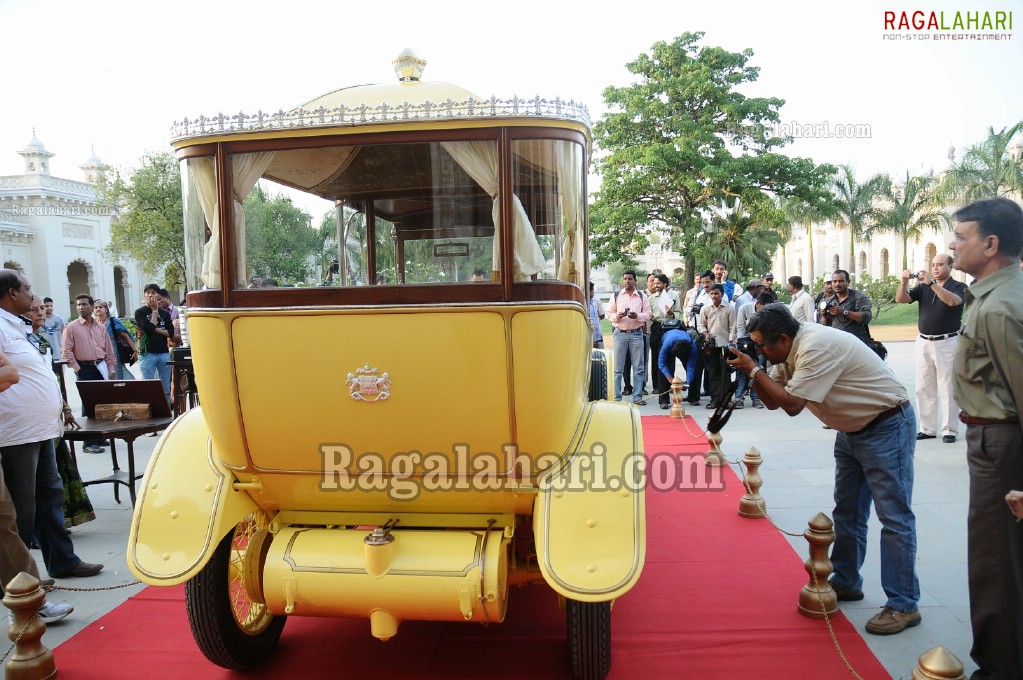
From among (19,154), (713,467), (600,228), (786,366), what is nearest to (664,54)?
(600,228)

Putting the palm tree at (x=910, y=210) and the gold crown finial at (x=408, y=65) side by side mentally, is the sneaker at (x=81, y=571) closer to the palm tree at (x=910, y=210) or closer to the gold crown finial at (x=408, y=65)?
the gold crown finial at (x=408, y=65)

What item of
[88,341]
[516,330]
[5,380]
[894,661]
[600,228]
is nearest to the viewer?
[516,330]

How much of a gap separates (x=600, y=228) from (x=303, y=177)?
2032cm

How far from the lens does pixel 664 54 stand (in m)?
23.1

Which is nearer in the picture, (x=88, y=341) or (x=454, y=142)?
(x=454, y=142)

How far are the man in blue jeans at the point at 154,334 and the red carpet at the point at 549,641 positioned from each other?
17.6 ft

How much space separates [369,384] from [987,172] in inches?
1283

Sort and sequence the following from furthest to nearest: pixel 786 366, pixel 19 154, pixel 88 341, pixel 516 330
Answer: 1. pixel 19 154
2. pixel 88 341
3. pixel 786 366
4. pixel 516 330

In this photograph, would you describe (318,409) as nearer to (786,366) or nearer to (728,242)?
(786,366)

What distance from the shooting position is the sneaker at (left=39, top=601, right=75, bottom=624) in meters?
3.78

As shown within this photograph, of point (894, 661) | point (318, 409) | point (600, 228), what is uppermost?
point (600, 228)

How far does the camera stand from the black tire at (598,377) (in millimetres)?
5793

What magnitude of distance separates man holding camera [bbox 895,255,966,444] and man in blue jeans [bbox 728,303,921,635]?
340cm

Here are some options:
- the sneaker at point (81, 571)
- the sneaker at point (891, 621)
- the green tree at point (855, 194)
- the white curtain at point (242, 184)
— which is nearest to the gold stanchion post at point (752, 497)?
the sneaker at point (891, 621)
